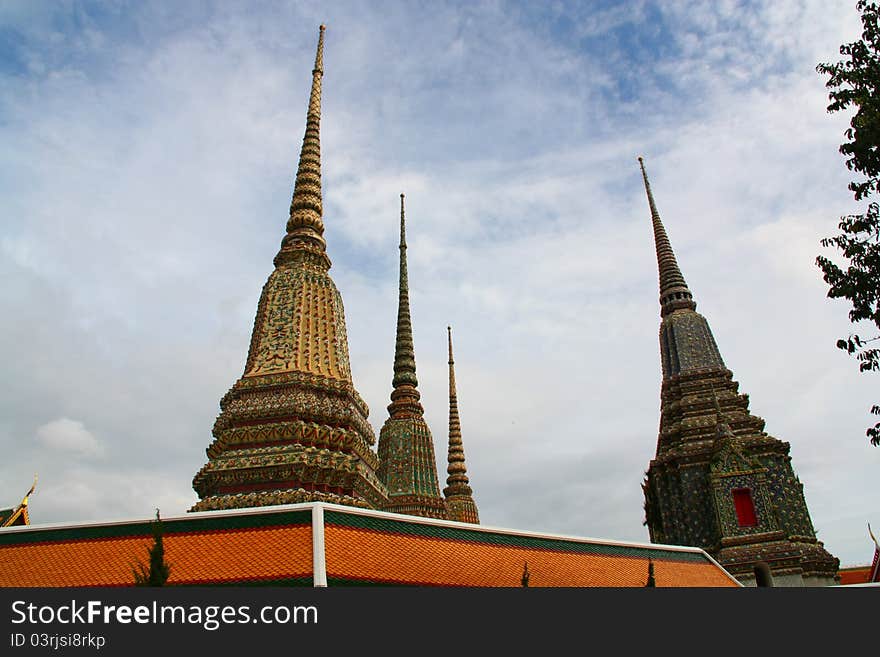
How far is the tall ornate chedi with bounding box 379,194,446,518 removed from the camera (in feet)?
84.7

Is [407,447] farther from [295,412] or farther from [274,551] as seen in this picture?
[274,551]

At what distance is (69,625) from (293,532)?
12.0ft

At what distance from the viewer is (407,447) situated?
91.1 feet

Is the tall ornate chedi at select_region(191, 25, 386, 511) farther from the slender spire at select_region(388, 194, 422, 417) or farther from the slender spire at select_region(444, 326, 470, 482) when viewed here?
the slender spire at select_region(444, 326, 470, 482)

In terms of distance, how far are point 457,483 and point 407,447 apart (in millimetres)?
5976

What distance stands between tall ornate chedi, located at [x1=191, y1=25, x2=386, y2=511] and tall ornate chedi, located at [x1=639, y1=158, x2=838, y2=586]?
511 inches

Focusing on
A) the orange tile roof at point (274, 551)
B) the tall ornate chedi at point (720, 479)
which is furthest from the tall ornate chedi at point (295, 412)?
the tall ornate chedi at point (720, 479)

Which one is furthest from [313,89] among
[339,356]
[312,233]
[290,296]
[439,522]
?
[439,522]

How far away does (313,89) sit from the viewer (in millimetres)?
20594

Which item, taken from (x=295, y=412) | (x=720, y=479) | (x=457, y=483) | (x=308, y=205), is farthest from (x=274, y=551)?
(x=457, y=483)

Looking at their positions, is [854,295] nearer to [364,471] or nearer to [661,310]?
[364,471]

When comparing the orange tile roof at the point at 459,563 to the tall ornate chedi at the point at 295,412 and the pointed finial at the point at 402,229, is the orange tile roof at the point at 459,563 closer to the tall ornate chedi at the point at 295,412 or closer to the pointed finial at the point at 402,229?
the tall ornate chedi at the point at 295,412

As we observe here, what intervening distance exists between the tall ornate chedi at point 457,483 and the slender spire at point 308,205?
15.4 metres

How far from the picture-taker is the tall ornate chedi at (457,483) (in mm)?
30761
